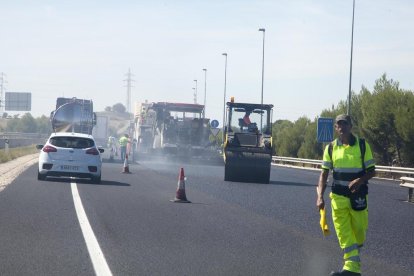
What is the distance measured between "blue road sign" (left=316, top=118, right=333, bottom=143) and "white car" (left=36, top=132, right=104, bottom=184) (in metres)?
19.2

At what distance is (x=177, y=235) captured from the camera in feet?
46.3

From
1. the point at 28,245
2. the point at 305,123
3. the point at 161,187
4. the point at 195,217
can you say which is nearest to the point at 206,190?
the point at 161,187

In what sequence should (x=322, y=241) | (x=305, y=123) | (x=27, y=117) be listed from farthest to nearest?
(x=27, y=117) → (x=305, y=123) → (x=322, y=241)

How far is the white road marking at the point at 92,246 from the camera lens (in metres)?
10.2

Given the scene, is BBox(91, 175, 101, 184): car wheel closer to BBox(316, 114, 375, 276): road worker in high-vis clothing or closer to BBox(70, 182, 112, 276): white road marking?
BBox(70, 182, 112, 276): white road marking

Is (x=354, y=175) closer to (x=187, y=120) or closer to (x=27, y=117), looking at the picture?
(x=187, y=120)

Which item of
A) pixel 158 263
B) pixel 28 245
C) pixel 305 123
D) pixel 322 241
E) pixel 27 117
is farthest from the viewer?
pixel 27 117

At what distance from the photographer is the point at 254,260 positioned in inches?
454

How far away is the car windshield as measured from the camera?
26891 millimetres

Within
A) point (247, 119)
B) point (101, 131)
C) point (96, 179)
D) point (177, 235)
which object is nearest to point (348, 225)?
point (177, 235)

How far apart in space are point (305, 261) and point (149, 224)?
15.0 ft

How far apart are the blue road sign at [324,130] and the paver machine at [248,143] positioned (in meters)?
11.2

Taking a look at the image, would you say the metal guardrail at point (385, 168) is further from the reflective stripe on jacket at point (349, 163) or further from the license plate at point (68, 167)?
the reflective stripe on jacket at point (349, 163)

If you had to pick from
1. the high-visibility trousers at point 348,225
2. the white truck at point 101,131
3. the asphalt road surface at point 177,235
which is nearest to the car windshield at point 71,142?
the asphalt road surface at point 177,235
